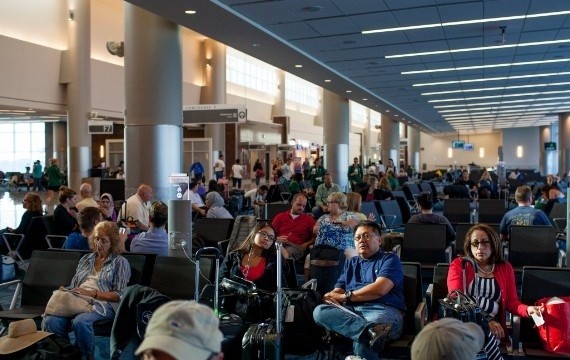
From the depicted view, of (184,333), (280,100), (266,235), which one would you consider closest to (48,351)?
(266,235)

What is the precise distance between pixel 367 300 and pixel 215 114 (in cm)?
1256

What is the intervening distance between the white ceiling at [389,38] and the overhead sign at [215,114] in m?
2.08

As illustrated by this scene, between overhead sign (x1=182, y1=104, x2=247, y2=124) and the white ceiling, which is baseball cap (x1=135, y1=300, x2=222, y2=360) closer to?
the white ceiling

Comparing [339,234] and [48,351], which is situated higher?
[339,234]

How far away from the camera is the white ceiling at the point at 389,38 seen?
869 cm

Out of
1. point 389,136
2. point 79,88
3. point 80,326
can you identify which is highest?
point 79,88

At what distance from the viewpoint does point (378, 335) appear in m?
4.08

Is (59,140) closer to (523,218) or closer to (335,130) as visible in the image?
(335,130)

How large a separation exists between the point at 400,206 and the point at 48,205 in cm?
1378

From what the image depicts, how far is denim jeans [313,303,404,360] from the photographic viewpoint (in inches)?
168

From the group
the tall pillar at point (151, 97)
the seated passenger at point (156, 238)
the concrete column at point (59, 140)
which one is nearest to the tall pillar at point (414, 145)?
the concrete column at point (59, 140)

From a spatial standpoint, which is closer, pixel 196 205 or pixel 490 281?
pixel 490 281

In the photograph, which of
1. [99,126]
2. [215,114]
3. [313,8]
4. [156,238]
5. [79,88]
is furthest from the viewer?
[99,126]

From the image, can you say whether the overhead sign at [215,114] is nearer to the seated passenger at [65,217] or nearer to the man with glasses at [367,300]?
the seated passenger at [65,217]
